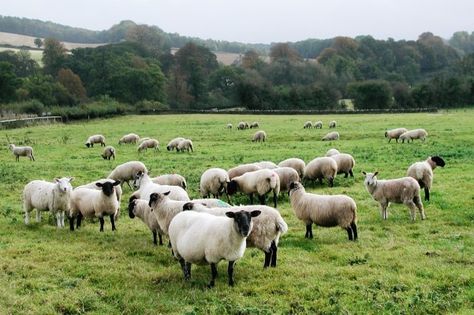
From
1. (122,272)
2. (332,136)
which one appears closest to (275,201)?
(122,272)

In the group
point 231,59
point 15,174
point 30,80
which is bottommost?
point 15,174

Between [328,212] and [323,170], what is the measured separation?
7667mm

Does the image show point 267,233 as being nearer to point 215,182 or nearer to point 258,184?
point 258,184

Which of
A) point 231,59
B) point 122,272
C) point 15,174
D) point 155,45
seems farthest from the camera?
point 231,59

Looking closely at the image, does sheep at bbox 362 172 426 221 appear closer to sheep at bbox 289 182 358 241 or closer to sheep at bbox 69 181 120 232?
sheep at bbox 289 182 358 241

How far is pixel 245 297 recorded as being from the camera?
9305mm

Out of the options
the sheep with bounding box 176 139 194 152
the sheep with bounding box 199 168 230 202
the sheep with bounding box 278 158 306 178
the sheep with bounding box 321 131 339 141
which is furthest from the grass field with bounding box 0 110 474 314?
the sheep with bounding box 321 131 339 141

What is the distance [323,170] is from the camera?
813 inches

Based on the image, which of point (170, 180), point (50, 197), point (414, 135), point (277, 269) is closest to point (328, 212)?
point (277, 269)

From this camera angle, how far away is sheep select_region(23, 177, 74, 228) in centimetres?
1490

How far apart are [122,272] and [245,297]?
305 centimetres

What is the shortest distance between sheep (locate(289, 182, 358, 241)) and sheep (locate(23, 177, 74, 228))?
7008mm

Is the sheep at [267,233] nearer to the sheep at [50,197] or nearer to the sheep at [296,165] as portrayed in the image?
the sheep at [50,197]

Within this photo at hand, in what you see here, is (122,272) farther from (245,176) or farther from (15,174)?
(15,174)
